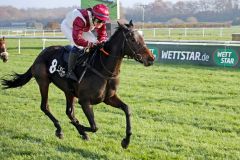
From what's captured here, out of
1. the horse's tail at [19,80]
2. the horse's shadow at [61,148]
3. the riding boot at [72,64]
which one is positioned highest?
the riding boot at [72,64]

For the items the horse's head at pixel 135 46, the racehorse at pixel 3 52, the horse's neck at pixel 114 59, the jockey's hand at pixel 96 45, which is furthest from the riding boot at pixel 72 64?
the racehorse at pixel 3 52

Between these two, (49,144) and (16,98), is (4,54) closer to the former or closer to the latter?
(16,98)

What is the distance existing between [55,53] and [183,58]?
984 cm

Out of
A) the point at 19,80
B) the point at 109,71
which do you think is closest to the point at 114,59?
the point at 109,71

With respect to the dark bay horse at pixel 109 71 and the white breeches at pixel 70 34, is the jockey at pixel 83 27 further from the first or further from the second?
the dark bay horse at pixel 109 71

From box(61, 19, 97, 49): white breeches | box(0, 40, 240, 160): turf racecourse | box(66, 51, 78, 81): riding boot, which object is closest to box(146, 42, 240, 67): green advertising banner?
box(0, 40, 240, 160): turf racecourse

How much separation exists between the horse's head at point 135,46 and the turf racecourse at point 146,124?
1210 mm

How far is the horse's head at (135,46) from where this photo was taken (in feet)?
16.4

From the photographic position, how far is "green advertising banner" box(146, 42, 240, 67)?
46.2 feet

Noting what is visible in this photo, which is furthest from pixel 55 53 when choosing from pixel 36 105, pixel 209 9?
pixel 209 9

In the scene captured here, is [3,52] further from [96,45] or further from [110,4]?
[110,4]

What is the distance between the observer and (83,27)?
558 centimetres

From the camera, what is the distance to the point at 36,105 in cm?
854

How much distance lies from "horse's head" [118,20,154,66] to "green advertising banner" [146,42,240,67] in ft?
30.8
